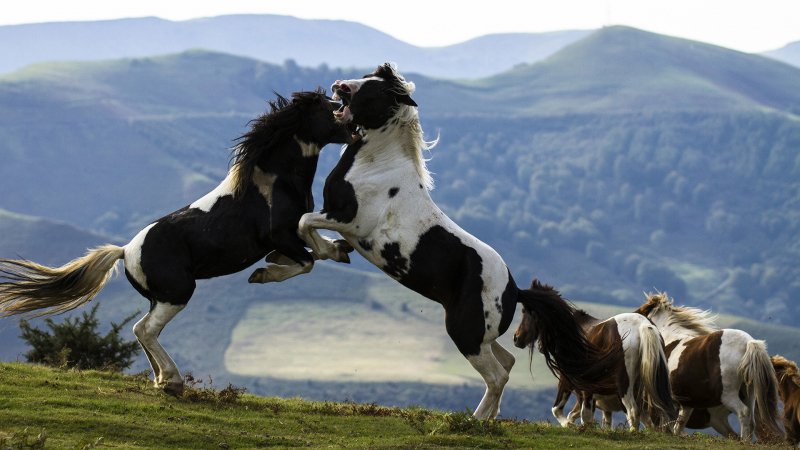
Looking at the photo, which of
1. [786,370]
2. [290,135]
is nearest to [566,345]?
[290,135]

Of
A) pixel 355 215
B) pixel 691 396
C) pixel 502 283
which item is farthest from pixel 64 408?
pixel 691 396

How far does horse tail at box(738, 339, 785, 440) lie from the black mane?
706 cm

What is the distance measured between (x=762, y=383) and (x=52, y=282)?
9.50m

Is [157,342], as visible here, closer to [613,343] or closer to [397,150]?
[397,150]

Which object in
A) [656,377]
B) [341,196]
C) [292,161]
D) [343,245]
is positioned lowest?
[656,377]

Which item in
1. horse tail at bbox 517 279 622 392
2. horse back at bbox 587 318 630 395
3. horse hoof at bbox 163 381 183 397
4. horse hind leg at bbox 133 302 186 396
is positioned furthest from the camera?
horse back at bbox 587 318 630 395

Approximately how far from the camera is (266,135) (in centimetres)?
1386

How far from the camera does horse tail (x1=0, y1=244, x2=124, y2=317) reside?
13.7 m

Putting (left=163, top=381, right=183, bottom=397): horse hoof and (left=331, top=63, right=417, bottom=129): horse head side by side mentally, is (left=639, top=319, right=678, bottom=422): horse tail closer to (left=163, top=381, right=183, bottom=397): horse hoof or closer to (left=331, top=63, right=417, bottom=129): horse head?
(left=331, top=63, right=417, bottom=129): horse head

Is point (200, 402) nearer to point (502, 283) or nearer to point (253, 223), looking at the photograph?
point (253, 223)

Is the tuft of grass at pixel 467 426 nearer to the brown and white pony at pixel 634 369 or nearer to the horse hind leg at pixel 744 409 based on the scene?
the brown and white pony at pixel 634 369

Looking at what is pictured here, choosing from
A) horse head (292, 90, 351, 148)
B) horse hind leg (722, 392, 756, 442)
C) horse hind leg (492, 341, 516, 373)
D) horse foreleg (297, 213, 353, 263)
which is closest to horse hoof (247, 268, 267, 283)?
horse foreleg (297, 213, 353, 263)

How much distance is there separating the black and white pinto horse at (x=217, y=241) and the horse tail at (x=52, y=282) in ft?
0.04

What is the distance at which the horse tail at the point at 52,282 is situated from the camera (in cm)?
1370
